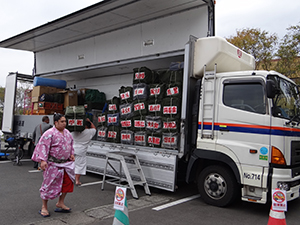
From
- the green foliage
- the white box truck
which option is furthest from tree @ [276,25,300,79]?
the white box truck

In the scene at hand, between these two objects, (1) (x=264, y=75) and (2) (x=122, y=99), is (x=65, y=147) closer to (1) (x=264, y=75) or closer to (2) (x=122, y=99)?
(2) (x=122, y=99)

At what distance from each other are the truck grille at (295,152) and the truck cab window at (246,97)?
2.72 feet

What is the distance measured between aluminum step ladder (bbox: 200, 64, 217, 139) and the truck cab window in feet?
0.88

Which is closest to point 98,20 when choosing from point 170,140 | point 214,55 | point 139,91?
point 139,91

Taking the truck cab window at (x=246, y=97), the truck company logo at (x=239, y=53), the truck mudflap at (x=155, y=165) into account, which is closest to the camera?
the truck cab window at (x=246, y=97)

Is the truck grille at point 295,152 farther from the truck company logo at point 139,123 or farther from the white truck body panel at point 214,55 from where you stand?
the truck company logo at point 139,123

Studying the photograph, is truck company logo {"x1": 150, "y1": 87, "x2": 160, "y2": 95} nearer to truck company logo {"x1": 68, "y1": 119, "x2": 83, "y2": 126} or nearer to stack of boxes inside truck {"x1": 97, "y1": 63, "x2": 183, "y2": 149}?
stack of boxes inside truck {"x1": 97, "y1": 63, "x2": 183, "y2": 149}

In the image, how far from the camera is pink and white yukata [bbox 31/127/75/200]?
4.82 meters

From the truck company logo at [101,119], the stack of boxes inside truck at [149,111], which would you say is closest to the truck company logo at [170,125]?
the stack of boxes inside truck at [149,111]

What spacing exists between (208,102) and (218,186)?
5.44 feet

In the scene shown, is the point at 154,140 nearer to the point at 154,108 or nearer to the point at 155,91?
the point at 154,108

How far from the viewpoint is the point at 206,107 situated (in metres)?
5.94

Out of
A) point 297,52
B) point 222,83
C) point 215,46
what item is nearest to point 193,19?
point 215,46

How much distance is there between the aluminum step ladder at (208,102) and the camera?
19.0 ft
